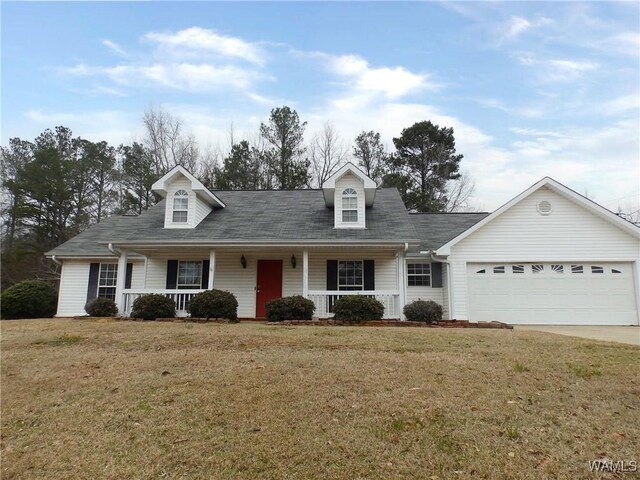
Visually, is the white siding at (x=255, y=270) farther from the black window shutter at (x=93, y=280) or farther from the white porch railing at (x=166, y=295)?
the black window shutter at (x=93, y=280)

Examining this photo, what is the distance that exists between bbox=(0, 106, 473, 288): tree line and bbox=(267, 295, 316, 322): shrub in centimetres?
1664

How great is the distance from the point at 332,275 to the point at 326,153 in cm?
1757

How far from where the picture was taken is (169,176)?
48.3ft

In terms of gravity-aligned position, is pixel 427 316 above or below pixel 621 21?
below

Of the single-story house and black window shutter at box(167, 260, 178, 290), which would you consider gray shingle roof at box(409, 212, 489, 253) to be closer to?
the single-story house

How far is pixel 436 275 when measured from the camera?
1462 cm

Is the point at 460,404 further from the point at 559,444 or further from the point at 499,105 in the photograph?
the point at 499,105

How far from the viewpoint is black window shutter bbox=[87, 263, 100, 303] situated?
16.2m

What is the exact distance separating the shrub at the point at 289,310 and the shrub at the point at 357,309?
0.89 meters

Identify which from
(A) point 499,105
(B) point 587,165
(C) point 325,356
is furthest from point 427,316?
(B) point 587,165

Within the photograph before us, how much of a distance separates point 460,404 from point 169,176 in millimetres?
13379

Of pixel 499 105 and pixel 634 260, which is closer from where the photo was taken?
pixel 634 260

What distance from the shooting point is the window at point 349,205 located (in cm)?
1456

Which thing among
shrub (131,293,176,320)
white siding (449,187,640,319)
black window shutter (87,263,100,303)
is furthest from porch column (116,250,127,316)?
white siding (449,187,640,319)
